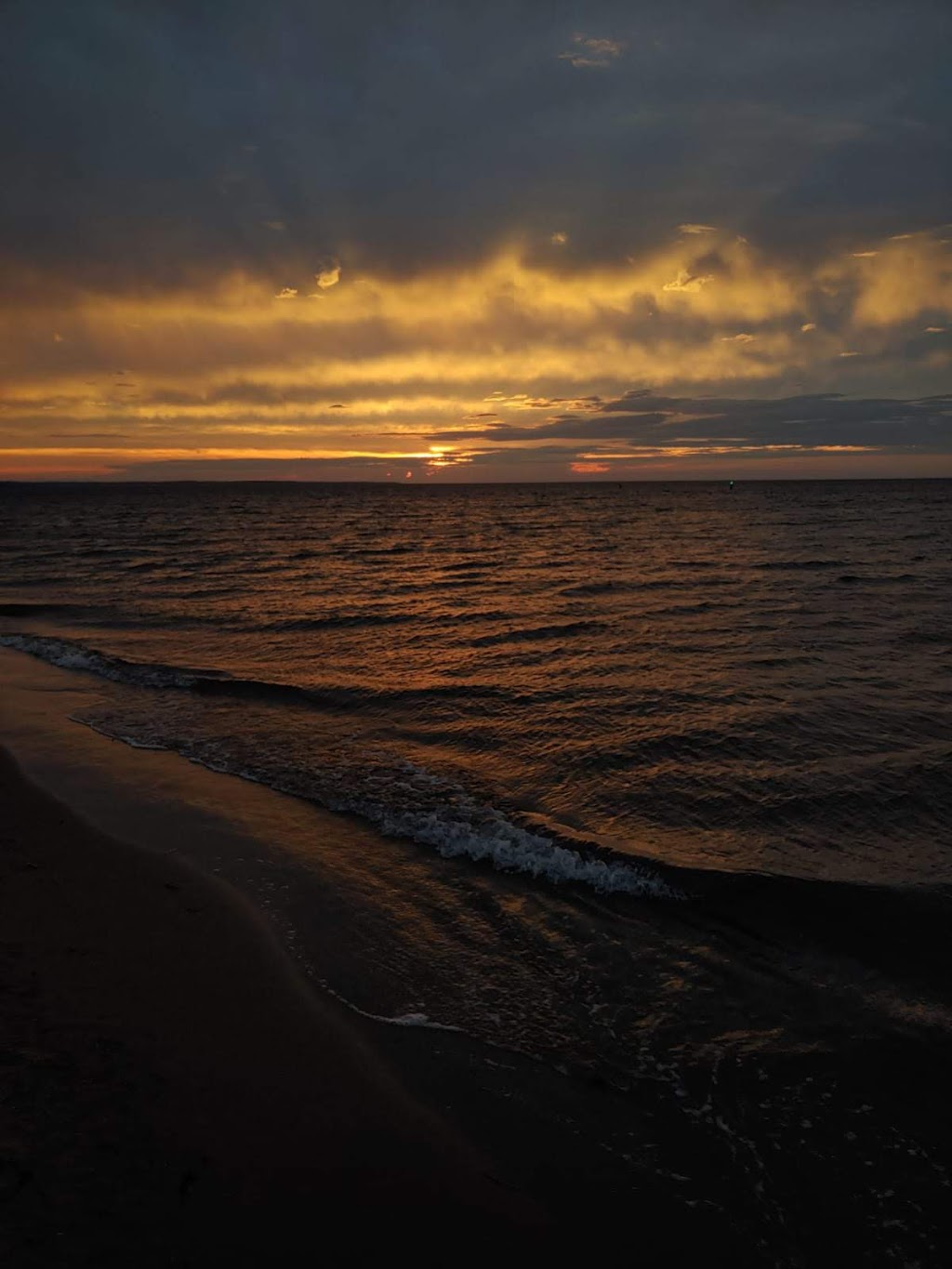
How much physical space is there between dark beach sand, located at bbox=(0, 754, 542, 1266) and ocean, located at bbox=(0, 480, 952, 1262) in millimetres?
914

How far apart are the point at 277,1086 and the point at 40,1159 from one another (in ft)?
5.16

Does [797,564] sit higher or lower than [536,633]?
higher

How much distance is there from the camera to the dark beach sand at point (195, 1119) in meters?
4.14

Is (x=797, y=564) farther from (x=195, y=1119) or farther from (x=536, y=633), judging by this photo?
(x=195, y=1119)

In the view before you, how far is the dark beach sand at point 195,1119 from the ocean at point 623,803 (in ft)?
3.00

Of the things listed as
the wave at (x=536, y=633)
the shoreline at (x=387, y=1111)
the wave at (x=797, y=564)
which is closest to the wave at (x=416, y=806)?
the shoreline at (x=387, y=1111)

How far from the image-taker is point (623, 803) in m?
11.0

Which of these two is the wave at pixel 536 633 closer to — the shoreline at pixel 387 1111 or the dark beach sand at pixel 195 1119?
the shoreline at pixel 387 1111

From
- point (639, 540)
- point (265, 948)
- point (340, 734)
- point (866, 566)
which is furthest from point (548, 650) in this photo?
point (639, 540)

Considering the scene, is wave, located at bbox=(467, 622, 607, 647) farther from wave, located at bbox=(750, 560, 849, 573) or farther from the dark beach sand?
wave, located at bbox=(750, 560, 849, 573)

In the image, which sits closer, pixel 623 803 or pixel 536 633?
pixel 623 803

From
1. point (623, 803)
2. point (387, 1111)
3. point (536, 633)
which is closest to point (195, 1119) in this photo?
point (387, 1111)

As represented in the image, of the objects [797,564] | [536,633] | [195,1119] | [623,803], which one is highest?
[797,564]

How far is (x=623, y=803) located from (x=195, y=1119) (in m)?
7.36
